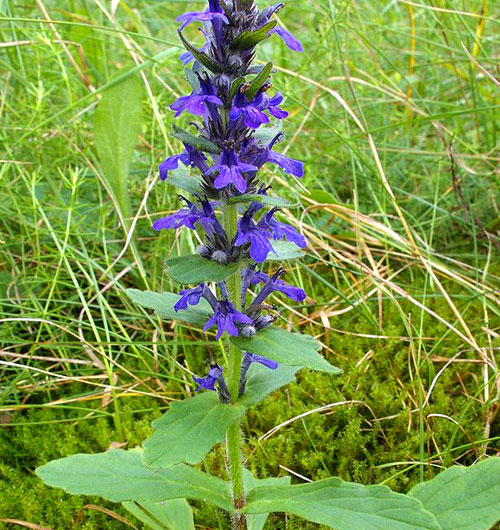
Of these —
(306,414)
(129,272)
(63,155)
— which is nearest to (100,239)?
(129,272)

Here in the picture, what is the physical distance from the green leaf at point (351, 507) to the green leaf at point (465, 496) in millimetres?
258

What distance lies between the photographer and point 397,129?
4484mm

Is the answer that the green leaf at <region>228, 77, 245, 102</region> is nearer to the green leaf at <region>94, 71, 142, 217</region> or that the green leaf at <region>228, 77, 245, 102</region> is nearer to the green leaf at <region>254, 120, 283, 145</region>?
the green leaf at <region>254, 120, 283, 145</region>

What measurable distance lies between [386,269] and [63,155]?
2.09 m

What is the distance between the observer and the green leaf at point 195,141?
A: 1.76 meters

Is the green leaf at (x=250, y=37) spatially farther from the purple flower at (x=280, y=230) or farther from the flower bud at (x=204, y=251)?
the flower bud at (x=204, y=251)

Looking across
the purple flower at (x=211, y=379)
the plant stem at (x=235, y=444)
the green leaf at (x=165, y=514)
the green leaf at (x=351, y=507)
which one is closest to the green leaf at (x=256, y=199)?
the plant stem at (x=235, y=444)

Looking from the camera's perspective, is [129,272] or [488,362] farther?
[129,272]

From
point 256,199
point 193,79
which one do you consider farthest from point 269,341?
point 193,79

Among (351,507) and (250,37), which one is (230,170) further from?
(351,507)

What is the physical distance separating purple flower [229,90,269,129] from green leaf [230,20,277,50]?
0.43 ft

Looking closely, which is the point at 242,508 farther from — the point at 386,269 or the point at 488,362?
the point at 386,269

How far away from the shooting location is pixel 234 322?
6.21 feet

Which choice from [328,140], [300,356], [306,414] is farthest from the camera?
[328,140]
